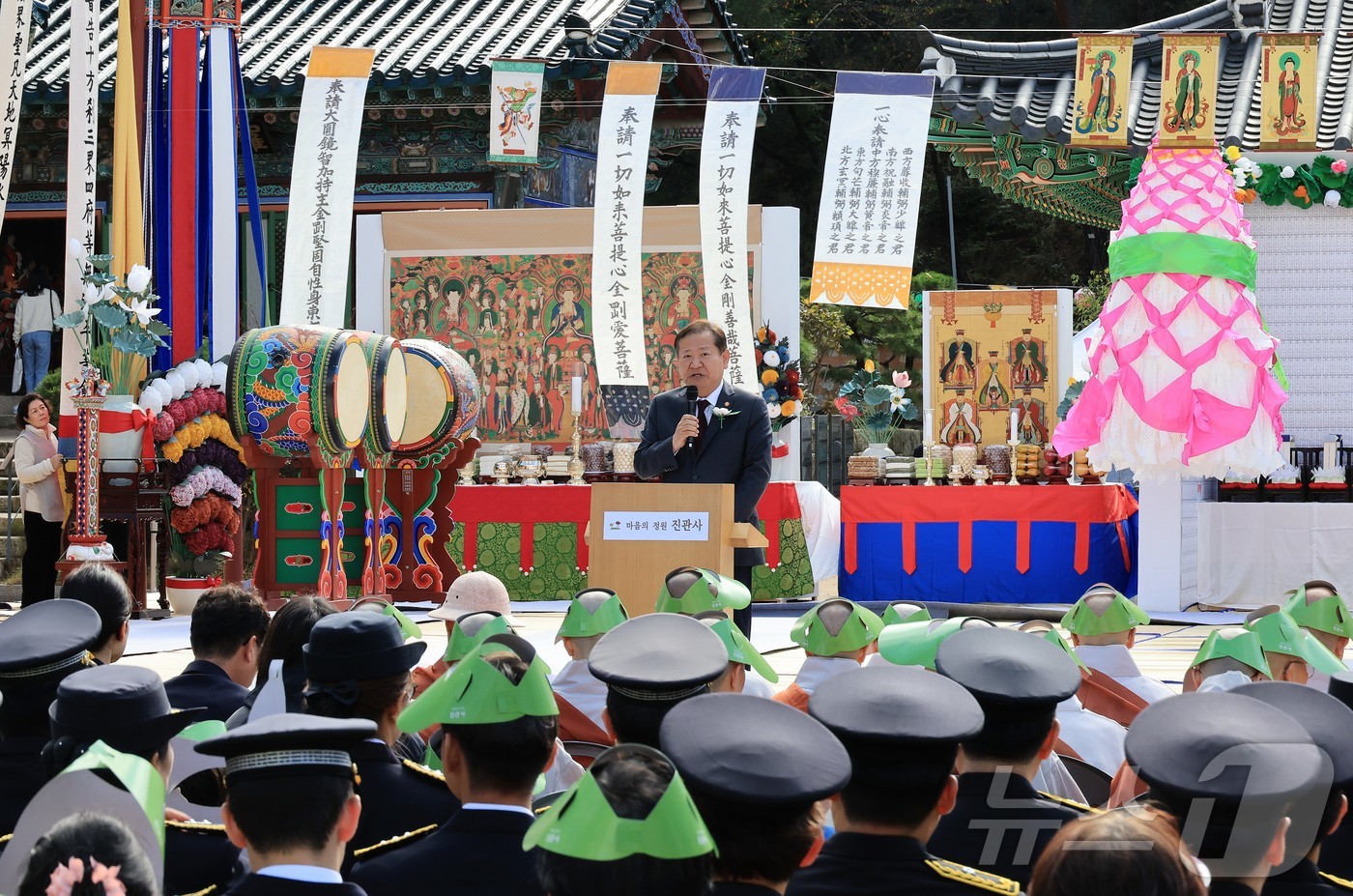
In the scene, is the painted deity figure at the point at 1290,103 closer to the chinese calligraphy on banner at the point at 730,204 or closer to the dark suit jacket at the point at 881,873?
the chinese calligraphy on banner at the point at 730,204

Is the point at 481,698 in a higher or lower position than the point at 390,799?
higher

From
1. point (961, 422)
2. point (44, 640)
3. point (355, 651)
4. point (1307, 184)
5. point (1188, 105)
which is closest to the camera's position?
point (355, 651)

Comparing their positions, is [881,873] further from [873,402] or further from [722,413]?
[873,402]

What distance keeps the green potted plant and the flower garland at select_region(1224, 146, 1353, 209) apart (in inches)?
245

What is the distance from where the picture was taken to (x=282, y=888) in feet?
6.22

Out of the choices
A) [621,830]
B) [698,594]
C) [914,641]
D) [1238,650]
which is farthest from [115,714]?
[1238,650]

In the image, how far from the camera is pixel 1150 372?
27.7ft

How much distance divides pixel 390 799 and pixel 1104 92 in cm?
794

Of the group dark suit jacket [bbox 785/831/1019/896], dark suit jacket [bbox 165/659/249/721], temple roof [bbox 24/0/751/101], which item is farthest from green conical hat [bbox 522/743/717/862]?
temple roof [bbox 24/0/751/101]

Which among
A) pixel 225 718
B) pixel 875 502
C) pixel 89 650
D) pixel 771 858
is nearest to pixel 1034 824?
pixel 771 858

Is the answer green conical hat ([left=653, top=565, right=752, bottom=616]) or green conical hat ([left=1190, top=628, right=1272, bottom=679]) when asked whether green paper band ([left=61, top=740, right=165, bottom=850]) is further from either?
green conical hat ([left=1190, top=628, right=1272, bottom=679])

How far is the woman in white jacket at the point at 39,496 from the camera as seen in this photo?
28.8ft

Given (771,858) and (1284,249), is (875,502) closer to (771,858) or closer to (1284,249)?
(1284,249)

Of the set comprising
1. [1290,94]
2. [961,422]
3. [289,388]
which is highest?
[1290,94]
